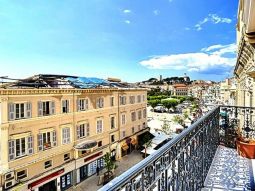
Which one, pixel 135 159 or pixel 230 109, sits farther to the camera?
pixel 135 159

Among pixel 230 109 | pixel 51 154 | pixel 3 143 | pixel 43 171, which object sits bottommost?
pixel 43 171

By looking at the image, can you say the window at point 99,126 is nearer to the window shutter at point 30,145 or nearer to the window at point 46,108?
the window at point 46,108

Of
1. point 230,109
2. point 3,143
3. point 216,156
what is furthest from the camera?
point 3,143

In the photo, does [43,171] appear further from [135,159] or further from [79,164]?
[135,159]

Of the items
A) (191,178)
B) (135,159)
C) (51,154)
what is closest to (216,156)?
(191,178)

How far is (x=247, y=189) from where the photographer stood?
12.2 feet

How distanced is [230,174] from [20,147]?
11.0 metres

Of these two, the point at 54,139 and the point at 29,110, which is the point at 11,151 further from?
the point at 54,139

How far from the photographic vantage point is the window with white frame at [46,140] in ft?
43.7

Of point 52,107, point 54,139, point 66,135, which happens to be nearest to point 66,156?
point 66,135

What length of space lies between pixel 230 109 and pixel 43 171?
11.4 meters

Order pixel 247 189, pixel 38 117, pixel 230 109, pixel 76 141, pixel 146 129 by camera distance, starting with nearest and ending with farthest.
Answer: pixel 247 189, pixel 230 109, pixel 38 117, pixel 76 141, pixel 146 129

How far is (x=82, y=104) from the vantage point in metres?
16.6

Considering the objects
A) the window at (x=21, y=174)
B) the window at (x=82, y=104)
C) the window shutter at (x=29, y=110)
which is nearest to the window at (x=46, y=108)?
the window shutter at (x=29, y=110)
